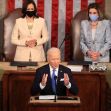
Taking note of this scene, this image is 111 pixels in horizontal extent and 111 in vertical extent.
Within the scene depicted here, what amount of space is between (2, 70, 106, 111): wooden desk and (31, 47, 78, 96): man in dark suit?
2.19 ft

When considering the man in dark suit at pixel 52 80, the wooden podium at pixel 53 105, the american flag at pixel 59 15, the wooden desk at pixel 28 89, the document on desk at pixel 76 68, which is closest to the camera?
the wooden podium at pixel 53 105

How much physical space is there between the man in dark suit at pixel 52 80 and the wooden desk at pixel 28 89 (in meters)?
0.67

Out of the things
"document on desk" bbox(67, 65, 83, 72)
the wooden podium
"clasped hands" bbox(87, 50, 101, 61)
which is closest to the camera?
the wooden podium

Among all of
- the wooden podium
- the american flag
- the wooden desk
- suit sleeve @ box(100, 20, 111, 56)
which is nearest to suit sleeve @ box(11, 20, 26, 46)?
the wooden desk

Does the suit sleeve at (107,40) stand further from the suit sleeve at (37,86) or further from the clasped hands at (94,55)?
the suit sleeve at (37,86)

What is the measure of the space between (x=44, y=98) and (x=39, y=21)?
2357mm

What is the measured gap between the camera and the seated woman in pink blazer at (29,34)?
623cm

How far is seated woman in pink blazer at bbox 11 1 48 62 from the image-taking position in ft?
20.4

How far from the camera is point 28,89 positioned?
210 inches

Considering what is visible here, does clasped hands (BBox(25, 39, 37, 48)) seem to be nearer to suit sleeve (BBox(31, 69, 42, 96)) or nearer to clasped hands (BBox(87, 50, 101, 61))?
clasped hands (BBox(87, 50, 101, 61))

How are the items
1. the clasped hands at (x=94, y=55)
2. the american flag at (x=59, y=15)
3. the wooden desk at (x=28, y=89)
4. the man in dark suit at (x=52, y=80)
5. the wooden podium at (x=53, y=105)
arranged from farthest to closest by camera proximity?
1. the american flag at (x=59, y=15)
2. the clasped hands at (x=94, y=55)
3. the wooden desk at (x=28, y=89)
4. the man in dark suit at (x=52, y=80)
5. the wooden podium at (x=53, y=105)

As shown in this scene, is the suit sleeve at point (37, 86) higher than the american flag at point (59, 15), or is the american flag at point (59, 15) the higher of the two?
the american flag at point (59, 15)

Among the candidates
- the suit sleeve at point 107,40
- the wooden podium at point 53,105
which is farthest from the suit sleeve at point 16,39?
the wooden podium at point 53,105

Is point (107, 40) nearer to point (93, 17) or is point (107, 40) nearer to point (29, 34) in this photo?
point (93, 17)
